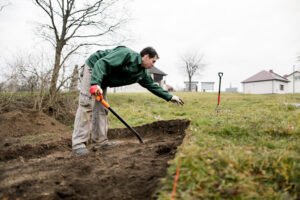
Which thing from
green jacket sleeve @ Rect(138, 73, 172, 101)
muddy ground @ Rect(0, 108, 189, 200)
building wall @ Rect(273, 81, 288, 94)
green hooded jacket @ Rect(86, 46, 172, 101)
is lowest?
muddy ground @ Rect(0, 108, 189, 200)

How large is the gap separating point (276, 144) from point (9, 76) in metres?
7.87

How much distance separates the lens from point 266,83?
130ft

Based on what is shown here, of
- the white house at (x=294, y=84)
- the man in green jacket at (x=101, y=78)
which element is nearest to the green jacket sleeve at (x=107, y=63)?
the man in green jacket at (x=101, y=78)

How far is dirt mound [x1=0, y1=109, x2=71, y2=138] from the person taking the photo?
6.20 m

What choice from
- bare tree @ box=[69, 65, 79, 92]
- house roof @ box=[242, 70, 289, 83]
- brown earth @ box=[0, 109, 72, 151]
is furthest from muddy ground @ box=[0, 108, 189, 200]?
house roof @ box=[242, 70, 289, 83]

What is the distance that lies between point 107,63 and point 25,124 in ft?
15.0

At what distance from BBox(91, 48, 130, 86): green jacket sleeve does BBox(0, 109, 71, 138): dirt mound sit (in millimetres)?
3989

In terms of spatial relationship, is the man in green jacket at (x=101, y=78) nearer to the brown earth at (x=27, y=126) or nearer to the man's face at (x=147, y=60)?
the man's face at (x=147, y=60)

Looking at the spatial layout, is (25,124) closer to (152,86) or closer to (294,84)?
(152,86)

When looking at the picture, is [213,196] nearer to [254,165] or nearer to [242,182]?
[242,182]

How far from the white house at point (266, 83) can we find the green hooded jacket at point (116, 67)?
4102 cm

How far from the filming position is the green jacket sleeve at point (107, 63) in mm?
3439

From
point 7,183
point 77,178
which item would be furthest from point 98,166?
point 7,183

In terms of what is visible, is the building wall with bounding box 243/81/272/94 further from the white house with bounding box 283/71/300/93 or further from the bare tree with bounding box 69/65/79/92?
the bare tree with bounding box 69/65/79/92
